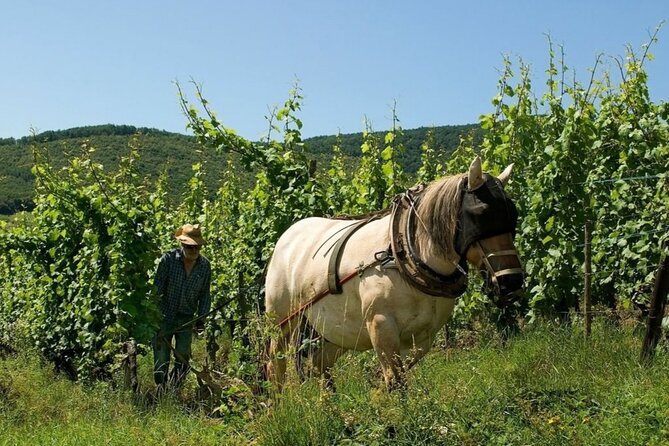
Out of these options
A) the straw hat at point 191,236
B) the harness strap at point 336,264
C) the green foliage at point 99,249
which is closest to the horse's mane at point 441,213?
the harness strap at point 336,264

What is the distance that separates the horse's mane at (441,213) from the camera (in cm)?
418

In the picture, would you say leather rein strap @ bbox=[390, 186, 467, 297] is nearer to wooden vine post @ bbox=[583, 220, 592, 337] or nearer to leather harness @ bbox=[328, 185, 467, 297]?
leather harness @ bbox=[328, 185, 467, 297]

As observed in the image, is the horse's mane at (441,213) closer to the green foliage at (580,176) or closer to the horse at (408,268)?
the horse at (408,268)

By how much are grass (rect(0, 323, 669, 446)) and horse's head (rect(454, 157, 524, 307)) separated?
612 mm

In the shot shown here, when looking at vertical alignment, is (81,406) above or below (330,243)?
below

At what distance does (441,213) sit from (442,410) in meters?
1.09

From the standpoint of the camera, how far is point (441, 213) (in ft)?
13.9

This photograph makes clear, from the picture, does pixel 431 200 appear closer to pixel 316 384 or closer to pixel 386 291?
pixel 386 291

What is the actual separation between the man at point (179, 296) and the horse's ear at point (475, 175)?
11.3 ft

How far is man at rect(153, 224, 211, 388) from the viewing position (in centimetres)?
698

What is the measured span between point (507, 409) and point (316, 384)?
109cm

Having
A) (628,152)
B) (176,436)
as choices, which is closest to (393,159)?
(628,152)

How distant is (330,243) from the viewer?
5.09 m

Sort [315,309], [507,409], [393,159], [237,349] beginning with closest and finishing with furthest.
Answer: [507,409] → [237,349] → [315,309] → [393,159]
